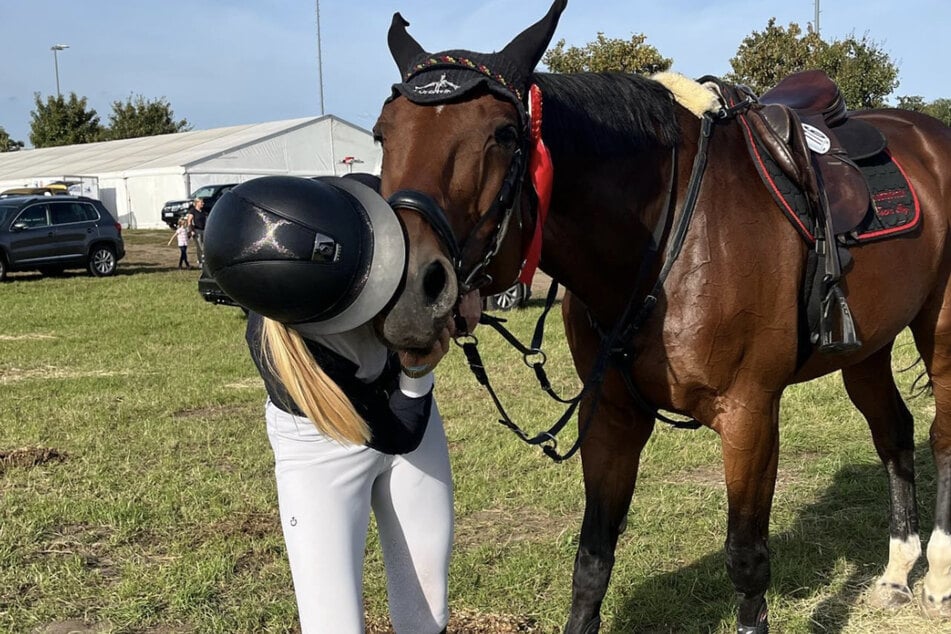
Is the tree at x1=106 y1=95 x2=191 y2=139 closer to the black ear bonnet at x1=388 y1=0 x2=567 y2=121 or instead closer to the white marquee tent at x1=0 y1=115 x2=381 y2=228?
the white marquee tent at x1=0 y1=115 x2=381 y2=228

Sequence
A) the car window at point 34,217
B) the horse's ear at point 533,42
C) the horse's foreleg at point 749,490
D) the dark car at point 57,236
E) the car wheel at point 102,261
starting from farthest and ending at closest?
the car wheel at point 102,261, the car window at point 34,217, the dark car at point 57,236, the horse's foreleg at point 749,490, the horse's ear at point 533,42

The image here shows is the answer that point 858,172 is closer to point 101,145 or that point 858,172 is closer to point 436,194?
point 436,194

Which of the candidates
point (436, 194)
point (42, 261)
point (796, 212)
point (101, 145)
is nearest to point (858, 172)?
point (796, 212)

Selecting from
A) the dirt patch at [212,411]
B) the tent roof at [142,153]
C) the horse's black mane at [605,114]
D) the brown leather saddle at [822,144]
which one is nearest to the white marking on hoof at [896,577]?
the brown leather saddle at [822,144]

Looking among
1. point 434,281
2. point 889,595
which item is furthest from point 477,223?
point 889,595

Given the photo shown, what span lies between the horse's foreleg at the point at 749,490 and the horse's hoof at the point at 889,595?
1.17 meters

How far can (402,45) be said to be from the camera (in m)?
2.23

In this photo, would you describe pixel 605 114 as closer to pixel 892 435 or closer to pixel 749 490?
pixel 749 490

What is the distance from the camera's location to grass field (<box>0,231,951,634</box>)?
3498 mm

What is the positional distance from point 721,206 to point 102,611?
289cm

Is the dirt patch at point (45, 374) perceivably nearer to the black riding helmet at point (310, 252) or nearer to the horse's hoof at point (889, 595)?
the horse's hoof at point (889, 595)

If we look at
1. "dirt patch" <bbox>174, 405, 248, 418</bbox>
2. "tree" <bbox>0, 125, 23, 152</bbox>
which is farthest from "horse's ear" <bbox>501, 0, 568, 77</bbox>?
"tree" <bbox>0, 125, 23, 152</bbox>

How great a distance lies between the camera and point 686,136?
2639mm

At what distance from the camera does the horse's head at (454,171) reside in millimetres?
1737
